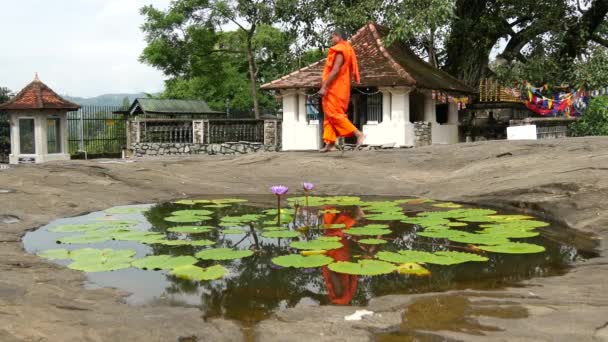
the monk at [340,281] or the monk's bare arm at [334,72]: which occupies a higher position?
the monk's bare arm at [334,72]

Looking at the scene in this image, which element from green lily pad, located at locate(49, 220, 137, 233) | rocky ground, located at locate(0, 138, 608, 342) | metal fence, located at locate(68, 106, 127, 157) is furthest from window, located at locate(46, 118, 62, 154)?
green lily pad, located at locate(49, 220, 137, 233)

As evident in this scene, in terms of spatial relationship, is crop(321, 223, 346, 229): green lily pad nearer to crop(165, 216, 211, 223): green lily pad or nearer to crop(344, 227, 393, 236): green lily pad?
crop(344, 227, 393, 236): green lily pad

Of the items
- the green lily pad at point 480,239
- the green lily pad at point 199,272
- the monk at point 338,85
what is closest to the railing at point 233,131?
the monk at point 338,85

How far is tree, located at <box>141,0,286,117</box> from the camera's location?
86.8ft

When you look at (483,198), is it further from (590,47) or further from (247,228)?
(590,47)

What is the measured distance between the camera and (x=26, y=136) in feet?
56.7

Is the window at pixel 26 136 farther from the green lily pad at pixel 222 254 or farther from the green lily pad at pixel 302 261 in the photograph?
the green lily pad at pixel 302 261

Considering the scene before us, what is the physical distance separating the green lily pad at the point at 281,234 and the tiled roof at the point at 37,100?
46.0ft

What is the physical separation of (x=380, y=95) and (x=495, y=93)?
5.09 metres

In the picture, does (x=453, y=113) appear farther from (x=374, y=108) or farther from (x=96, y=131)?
(x=96, y=131)

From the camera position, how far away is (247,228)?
573 centimetres

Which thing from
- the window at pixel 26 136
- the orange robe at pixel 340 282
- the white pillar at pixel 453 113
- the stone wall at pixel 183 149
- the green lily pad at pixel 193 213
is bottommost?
the orange robe at pixel 340 282

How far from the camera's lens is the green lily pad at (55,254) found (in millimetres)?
4418

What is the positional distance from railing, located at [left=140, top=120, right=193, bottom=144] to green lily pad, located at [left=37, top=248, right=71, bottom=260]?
53.8ft
